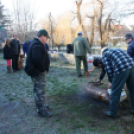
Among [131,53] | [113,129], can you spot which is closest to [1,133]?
[113,129]

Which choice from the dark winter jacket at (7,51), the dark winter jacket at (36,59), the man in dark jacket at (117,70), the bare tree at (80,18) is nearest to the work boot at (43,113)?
the dark winter jacket at (36,59)

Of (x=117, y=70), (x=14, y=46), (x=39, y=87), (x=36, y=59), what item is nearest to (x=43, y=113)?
(x=39, y=87)

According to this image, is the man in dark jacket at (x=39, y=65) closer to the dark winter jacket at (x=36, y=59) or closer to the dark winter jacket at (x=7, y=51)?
the dark winter jacket at (x=36, y=59)

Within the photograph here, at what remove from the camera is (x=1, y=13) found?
28.6m

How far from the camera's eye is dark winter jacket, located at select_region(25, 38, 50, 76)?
10.2ft

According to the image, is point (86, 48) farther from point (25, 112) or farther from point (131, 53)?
point (25, 112)

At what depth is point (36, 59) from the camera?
3.10m

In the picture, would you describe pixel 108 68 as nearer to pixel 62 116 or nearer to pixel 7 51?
pixel 62 116

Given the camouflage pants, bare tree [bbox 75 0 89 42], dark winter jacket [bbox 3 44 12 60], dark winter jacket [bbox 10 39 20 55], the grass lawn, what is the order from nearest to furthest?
the grass lawn, the camouflage pants, dark winter jacket [bbox 3 44 12 60], dark winter jacket [bbox 10 39 20 55], bare tree [bbox 75 0 89 42]

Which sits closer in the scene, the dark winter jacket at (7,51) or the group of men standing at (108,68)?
the group of men standing at (108,68)

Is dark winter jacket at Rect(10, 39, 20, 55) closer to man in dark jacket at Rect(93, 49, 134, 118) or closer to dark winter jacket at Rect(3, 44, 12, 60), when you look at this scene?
dark winter jacket at Rect(3, 44, 12, 60)

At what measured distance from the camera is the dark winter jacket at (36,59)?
122 inches

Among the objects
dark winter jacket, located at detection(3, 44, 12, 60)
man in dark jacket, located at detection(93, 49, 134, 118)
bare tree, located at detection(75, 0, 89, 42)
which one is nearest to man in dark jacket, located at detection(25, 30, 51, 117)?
man in dark jacket, located at detection(93, 49, 134, 118)

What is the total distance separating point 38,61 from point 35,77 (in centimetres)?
40
